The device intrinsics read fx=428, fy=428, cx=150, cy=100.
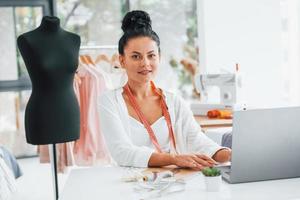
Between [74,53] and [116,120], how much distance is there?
27.3 inches

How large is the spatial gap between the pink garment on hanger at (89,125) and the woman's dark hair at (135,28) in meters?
1.37

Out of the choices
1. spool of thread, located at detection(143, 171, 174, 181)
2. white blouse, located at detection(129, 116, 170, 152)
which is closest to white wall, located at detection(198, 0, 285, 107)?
white blouse, located at detection(129, 116, 170, 152)

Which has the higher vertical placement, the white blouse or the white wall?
the white wall

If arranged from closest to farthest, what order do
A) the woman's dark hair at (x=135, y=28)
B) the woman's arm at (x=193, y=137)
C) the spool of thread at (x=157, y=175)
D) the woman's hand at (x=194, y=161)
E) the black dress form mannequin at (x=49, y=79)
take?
the spool of thread at (x=157, y=175) < the woman's hand at (x=194, y=161) < the woman's arm at (x=193, y=137) < the woman's dark hair at (x=135, y=28) < the black dress form mannequin at (x=49, y=79)

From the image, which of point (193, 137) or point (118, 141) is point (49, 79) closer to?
point (118, 141)

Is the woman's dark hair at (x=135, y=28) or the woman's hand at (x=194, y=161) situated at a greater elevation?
the woman's dark hair at (x=135, y=28)

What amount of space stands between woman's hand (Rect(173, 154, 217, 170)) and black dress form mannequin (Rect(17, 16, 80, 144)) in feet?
3.05

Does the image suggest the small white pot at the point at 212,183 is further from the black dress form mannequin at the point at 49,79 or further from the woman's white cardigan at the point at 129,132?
the black dress form mannequin at the point at 49,79

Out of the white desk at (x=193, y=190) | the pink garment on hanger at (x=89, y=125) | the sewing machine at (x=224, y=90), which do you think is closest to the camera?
the white desk at (x=193, y=190)

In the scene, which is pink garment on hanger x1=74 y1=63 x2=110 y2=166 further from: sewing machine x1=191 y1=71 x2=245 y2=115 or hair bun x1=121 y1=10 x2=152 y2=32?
hair bun x1=121 y1=10 x2=152 y2=32

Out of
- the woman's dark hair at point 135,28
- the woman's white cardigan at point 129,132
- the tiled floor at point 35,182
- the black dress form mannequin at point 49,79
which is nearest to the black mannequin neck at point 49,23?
the black dress form mannequin at point 49,79

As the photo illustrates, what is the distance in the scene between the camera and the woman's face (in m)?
1.93

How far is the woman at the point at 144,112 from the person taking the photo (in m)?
1.85

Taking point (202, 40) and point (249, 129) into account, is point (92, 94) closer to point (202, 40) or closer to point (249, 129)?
point (202, 40)
